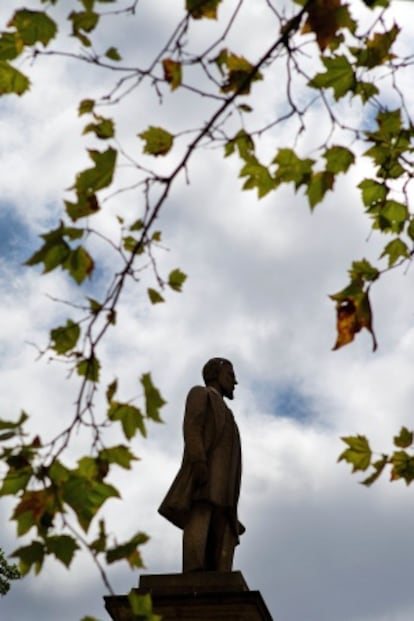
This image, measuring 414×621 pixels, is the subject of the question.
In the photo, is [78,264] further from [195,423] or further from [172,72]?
[195,423]

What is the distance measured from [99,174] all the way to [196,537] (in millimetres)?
4761

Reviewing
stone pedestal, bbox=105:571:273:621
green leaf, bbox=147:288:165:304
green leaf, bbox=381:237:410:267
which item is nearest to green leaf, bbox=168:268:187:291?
green leaf, bbox=147:288:165:304

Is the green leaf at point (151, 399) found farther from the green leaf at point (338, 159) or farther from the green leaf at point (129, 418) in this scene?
the green leaf at point (338, 159)

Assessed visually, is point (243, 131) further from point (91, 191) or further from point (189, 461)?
point (189, 461)

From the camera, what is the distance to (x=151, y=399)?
3.51 meters

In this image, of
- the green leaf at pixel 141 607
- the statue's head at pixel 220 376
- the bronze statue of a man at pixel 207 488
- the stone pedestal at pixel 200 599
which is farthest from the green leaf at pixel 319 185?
the statue's head at pixel 220 376

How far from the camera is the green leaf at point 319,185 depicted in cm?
411

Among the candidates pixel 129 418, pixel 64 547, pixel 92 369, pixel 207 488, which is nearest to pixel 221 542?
pixel 207 488

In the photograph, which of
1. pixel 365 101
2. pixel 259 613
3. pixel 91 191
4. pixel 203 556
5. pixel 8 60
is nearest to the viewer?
pixel 91 191

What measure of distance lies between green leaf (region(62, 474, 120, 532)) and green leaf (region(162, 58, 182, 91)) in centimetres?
140

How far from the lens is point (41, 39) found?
3627 millimetres

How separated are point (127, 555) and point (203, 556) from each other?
181 inches

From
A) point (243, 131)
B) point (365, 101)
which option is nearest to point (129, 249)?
point (243, 131)

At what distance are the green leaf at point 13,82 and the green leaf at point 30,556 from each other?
5.51 ft
